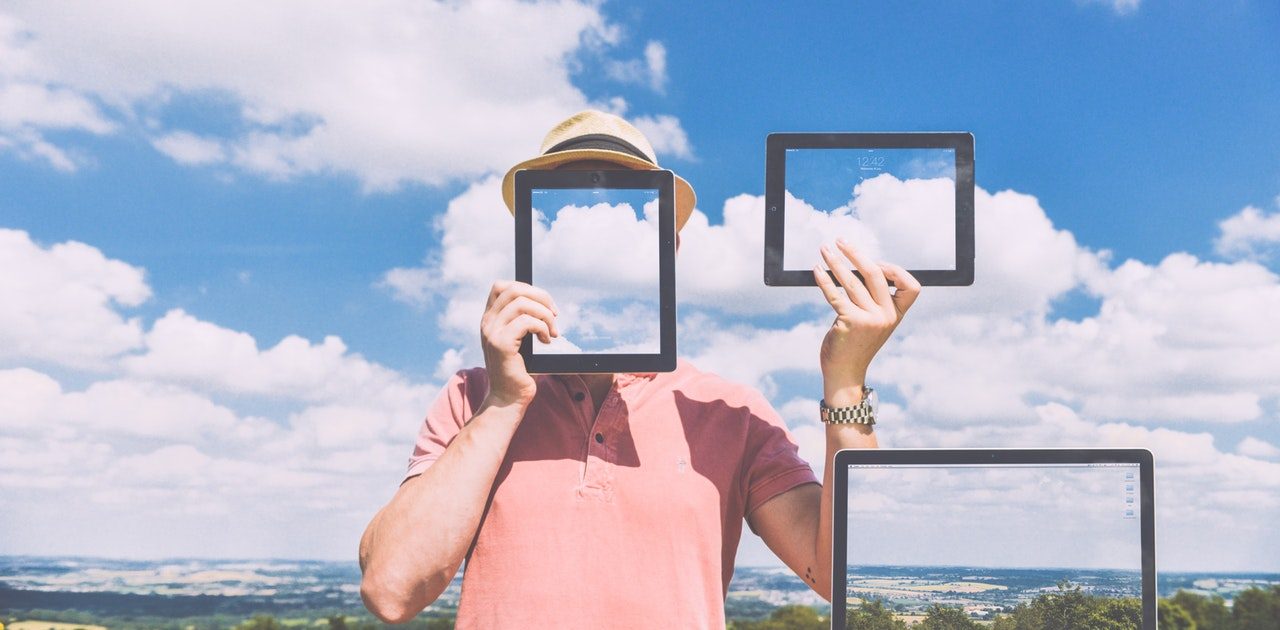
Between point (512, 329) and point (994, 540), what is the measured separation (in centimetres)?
174

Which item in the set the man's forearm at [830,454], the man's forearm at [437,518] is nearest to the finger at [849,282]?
the man's forearm at [830,454]

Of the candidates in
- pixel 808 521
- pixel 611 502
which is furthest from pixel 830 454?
pixel 611 502

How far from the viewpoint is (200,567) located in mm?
141250

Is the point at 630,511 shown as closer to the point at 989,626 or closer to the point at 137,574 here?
the point at 989,626

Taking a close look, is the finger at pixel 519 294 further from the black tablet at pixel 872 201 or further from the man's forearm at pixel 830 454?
the man's forearm at pixel 830 454

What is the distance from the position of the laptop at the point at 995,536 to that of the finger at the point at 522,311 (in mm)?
1140

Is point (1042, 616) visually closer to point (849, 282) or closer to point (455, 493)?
point (849, 282)

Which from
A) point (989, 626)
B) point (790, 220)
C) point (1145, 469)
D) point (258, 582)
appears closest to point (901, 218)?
point (790, 220)

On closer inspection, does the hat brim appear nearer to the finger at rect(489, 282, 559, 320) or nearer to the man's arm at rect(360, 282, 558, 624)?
the finger at rect(489, 282, 559, 320)

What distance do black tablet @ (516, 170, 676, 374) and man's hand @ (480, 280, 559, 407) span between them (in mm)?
65

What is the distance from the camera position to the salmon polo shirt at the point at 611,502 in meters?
3.74

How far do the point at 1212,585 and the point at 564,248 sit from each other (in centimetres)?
9440

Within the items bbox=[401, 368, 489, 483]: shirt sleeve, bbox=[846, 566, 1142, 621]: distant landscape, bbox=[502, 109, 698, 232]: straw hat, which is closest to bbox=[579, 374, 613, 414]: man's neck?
bbox=[401, 368, 489, 483]: shirt sleeve

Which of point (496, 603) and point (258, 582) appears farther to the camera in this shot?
point (258, 582)
